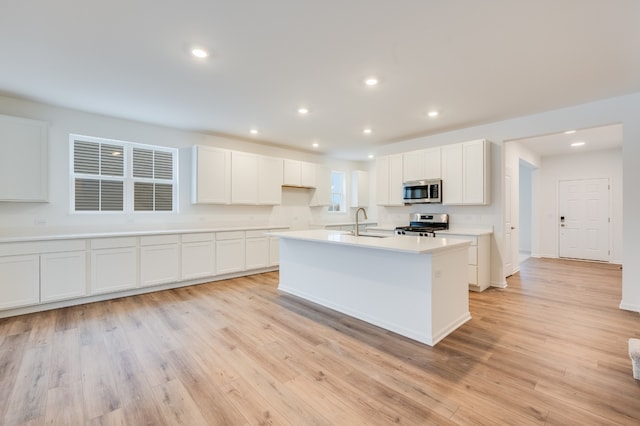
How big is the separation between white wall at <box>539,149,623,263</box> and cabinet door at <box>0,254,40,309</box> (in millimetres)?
10051

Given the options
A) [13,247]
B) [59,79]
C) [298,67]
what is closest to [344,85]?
[298,67]

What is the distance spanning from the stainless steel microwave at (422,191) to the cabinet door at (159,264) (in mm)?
4160

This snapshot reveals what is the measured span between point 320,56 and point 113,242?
12.1ft

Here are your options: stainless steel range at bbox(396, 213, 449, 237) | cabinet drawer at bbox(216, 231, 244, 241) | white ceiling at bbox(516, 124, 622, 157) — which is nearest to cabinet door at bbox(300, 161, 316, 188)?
cabinet drawer at bbox(216, 231, 244, 241)

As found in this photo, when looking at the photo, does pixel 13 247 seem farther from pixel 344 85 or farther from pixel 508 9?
pixel 508 9

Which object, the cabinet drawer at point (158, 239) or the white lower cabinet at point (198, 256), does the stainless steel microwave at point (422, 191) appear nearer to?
the white lower cabinet at point (198, 256)

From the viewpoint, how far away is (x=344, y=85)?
3201 mm

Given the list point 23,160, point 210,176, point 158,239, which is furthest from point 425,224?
point 23,160

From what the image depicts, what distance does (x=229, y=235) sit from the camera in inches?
202

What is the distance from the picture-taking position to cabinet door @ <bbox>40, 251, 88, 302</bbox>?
11.5 ft

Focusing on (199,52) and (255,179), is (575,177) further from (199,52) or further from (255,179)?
(199,52)

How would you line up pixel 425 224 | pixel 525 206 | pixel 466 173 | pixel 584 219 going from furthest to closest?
1. pixel 525 206
2. pixel 584 219
3. pixel 425 224
4. pixel 466 173

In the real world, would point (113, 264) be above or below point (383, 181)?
below

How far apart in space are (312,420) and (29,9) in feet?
11.0
